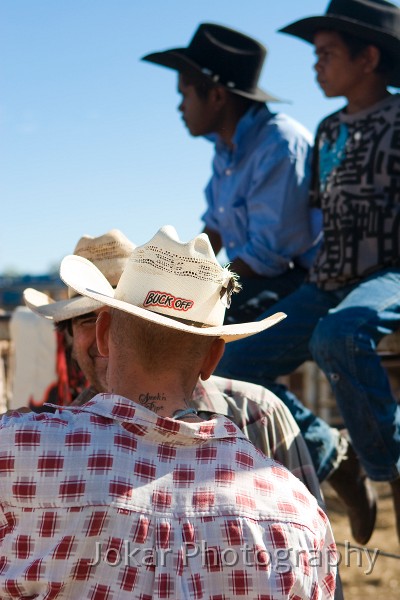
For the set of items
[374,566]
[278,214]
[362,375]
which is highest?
[278,214]

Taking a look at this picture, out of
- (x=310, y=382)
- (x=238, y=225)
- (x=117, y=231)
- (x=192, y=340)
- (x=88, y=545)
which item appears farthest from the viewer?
(x=310, y=382)

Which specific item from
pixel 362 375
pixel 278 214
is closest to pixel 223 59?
pixel 278 214

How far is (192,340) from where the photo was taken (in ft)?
5.66

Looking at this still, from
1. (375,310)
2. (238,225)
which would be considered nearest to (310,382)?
(238,225)

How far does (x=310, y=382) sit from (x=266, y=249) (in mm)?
6646

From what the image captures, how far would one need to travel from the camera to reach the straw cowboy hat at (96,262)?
9.17 feet

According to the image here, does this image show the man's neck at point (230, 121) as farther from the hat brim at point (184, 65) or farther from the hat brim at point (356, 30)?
the hat brim at point (356, 30)

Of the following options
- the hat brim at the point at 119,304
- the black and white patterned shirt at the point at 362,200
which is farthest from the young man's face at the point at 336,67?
the hat brim at the point at 119,304

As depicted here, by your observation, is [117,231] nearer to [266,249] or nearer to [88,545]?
[266,249]

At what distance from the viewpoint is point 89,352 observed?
2.68 m

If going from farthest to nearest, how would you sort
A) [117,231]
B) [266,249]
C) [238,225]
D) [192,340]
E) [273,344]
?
[238,225], [266,249], [273,344], [117,231], [192,340]

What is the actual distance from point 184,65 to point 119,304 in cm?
295

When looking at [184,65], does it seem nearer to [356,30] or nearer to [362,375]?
[356,30]

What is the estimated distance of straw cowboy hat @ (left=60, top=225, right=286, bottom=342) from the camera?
5.66ft
